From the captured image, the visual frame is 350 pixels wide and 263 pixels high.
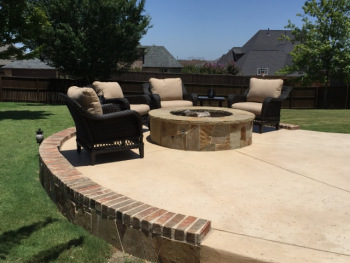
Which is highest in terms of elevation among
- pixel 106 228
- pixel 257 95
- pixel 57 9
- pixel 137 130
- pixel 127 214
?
pixel 57 9

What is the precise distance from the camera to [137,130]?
453 centimetres

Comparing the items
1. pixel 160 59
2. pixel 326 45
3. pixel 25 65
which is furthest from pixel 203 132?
pixel 160 59

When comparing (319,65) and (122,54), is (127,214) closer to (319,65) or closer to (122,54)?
(122,54)

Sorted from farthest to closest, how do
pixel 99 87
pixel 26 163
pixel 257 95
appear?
pixel 257 95, pixel 99 87, pixel 26 163

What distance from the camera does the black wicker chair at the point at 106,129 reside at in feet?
13.5

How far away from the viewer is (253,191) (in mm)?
3420

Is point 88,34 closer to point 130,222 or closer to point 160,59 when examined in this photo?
point 130,222

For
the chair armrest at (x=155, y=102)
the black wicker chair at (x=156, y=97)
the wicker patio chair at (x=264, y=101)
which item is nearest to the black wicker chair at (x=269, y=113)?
the wicker patio chair at (x=264, y=101)

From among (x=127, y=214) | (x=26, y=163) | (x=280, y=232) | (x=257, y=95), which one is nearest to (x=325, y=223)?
(x=280, y=232)

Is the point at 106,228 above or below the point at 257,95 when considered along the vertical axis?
below

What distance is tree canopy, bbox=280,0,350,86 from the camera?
19938mm

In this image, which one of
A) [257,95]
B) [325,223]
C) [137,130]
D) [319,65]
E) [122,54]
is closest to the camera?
[325,223]

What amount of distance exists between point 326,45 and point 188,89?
10.4 meters

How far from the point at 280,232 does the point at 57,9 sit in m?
16.1
